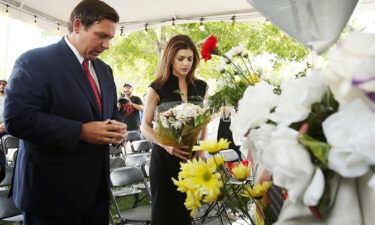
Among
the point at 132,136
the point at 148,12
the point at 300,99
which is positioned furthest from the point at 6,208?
the point at 132,136

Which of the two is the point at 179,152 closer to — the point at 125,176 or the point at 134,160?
the point at 125,176

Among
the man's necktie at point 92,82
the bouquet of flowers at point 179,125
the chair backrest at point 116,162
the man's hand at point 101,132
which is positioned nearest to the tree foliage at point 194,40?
the chair backrest at point 116,162

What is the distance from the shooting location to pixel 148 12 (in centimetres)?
558

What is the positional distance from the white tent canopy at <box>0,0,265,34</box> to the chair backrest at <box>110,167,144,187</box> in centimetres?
236

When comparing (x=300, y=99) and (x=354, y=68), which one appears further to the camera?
(x=300, y=99)

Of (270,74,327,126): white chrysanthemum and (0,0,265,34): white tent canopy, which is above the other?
(0,0,265,34): white tent canopy

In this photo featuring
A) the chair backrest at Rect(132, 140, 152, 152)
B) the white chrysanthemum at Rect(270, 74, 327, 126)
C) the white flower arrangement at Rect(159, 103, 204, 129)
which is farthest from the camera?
the chair backrest at Rect(132, 140, 152, 152)

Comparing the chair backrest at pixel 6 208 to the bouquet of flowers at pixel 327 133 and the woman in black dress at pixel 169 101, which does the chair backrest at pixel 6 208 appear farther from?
the bouquet of flowers at pixel 327 133

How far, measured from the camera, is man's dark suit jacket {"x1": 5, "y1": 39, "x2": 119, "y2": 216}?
1.87 metres

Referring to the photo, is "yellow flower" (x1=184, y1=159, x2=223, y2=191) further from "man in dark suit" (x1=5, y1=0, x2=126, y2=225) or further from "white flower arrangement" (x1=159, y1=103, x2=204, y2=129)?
"white flower arrangement" (x1=159, y1=103, x2=204, y2=129)

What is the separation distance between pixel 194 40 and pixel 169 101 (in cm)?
1196

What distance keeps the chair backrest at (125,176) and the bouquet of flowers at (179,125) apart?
176 centimetres

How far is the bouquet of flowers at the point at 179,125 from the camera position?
7.81ft

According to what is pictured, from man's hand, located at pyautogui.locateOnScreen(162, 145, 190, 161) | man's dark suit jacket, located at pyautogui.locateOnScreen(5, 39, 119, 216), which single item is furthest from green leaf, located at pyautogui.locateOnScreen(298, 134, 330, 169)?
man's hand, located at pyautogui.locateOnScreen(162, 145, 190, 161)
